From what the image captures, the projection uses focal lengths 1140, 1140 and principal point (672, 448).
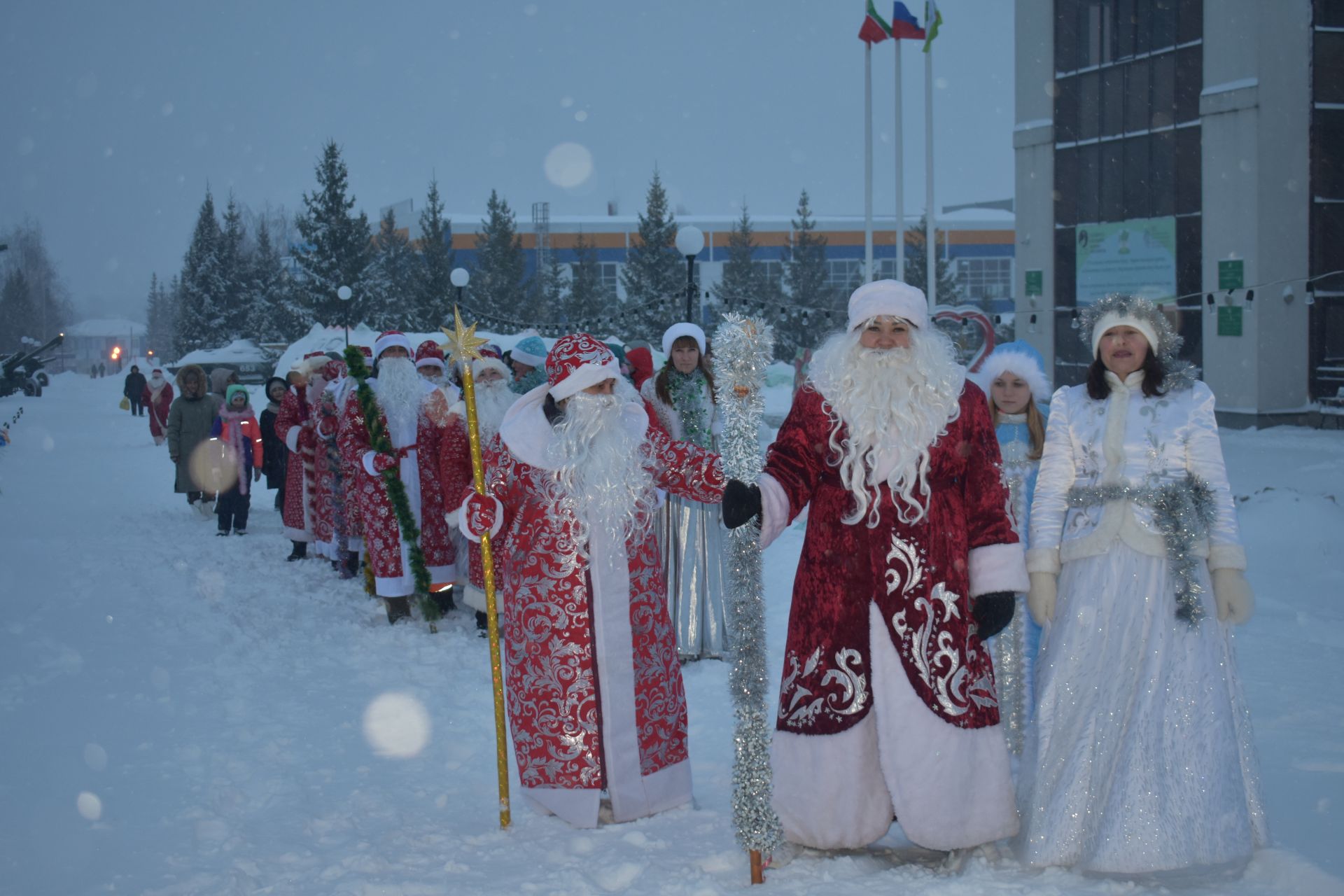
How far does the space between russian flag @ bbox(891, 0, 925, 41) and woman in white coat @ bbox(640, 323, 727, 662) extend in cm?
1789

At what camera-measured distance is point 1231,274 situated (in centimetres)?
1906

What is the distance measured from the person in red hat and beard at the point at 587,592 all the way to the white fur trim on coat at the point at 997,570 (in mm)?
932

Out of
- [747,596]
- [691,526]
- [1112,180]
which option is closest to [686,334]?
[691,526]

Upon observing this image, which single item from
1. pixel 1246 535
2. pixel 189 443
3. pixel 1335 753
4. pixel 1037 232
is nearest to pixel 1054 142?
pixel 1037 232

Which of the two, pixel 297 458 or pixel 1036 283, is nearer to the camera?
pixel 297 458

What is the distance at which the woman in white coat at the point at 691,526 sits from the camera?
6.63 metres

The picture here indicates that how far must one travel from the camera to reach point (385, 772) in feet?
15.6

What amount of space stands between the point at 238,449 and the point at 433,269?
103 feet

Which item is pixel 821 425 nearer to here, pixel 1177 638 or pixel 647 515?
pixel 647 515

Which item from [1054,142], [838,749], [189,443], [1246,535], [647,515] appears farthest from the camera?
[1054,142]

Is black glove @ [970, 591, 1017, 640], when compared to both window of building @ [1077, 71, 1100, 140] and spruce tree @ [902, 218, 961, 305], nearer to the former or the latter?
window of building @ [1077, 71, 1100, 140]

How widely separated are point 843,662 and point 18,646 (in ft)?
18.9

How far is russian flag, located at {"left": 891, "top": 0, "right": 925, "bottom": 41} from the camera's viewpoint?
884 inches

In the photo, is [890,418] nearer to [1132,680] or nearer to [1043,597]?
[1043,597]
